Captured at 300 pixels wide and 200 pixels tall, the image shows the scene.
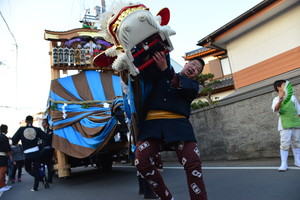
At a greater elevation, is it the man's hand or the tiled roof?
the tiled roof

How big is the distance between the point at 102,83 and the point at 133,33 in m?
5.00

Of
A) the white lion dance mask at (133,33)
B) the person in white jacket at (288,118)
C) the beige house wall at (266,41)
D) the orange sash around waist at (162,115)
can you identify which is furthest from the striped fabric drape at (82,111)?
the beige house wall at (266,41)

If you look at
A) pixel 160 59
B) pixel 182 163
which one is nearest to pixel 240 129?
pixel 182 163

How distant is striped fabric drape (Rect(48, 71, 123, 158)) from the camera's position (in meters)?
5.07

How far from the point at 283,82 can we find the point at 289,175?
169 cm

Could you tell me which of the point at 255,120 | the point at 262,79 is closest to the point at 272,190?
the point at 255,120

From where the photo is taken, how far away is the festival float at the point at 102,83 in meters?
2.09

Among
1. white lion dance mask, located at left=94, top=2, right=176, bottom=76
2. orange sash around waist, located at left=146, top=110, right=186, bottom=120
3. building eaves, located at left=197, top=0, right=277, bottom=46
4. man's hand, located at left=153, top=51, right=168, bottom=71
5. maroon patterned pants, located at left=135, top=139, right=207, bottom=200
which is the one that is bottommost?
maroon patterned pants, located at left=135, top=139, right=207, bottom=200

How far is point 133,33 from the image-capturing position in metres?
2.05

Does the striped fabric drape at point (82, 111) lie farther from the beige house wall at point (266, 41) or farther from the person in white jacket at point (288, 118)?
the beige house wall at point (266, 41)

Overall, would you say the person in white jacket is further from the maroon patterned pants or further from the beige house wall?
the beige house wall

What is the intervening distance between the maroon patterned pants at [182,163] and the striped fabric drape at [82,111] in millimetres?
2165

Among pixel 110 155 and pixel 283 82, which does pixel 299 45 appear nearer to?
pixel 283 82

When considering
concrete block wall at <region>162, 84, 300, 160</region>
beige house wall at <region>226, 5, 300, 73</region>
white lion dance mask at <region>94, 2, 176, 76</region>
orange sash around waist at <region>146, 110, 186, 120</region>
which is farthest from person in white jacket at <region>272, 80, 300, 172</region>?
beige house wall at <region>226, 5, 300, 73</region>
